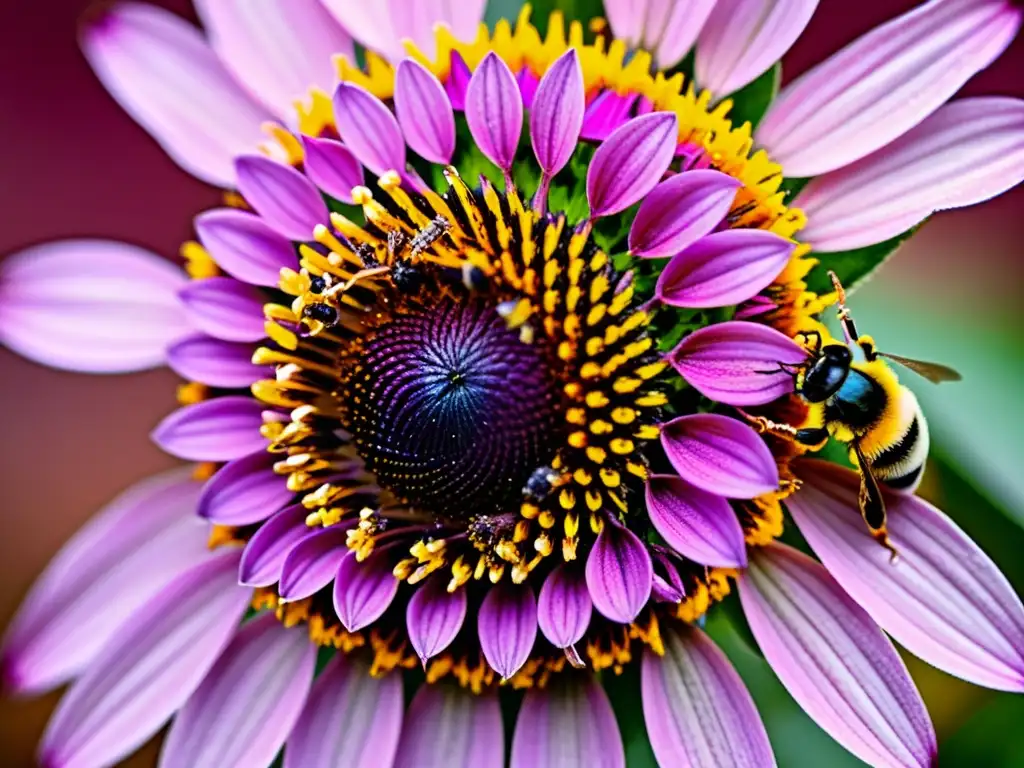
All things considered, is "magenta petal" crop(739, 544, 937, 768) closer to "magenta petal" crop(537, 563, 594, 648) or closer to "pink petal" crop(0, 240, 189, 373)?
"magenta petal" crop(537, 563, 594, 648)

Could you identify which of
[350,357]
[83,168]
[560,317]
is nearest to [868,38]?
[560,317]

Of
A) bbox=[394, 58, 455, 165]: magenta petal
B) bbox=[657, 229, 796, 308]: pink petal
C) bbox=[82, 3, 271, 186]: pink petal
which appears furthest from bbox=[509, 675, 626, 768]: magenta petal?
bbox=[82, 3, 271, 186]: pink petal

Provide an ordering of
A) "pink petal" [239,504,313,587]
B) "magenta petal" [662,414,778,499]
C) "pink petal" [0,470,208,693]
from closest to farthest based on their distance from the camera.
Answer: "magenta petal" [662,414,778,499]
"pink petal" [239,504,313,587]
"pink petal" [0,470,208,693]

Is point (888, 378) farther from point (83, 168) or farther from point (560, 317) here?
point (83, 168)

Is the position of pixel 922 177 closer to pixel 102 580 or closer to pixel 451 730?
pixel 451 730

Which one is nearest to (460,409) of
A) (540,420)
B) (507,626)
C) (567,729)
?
(540,420)
